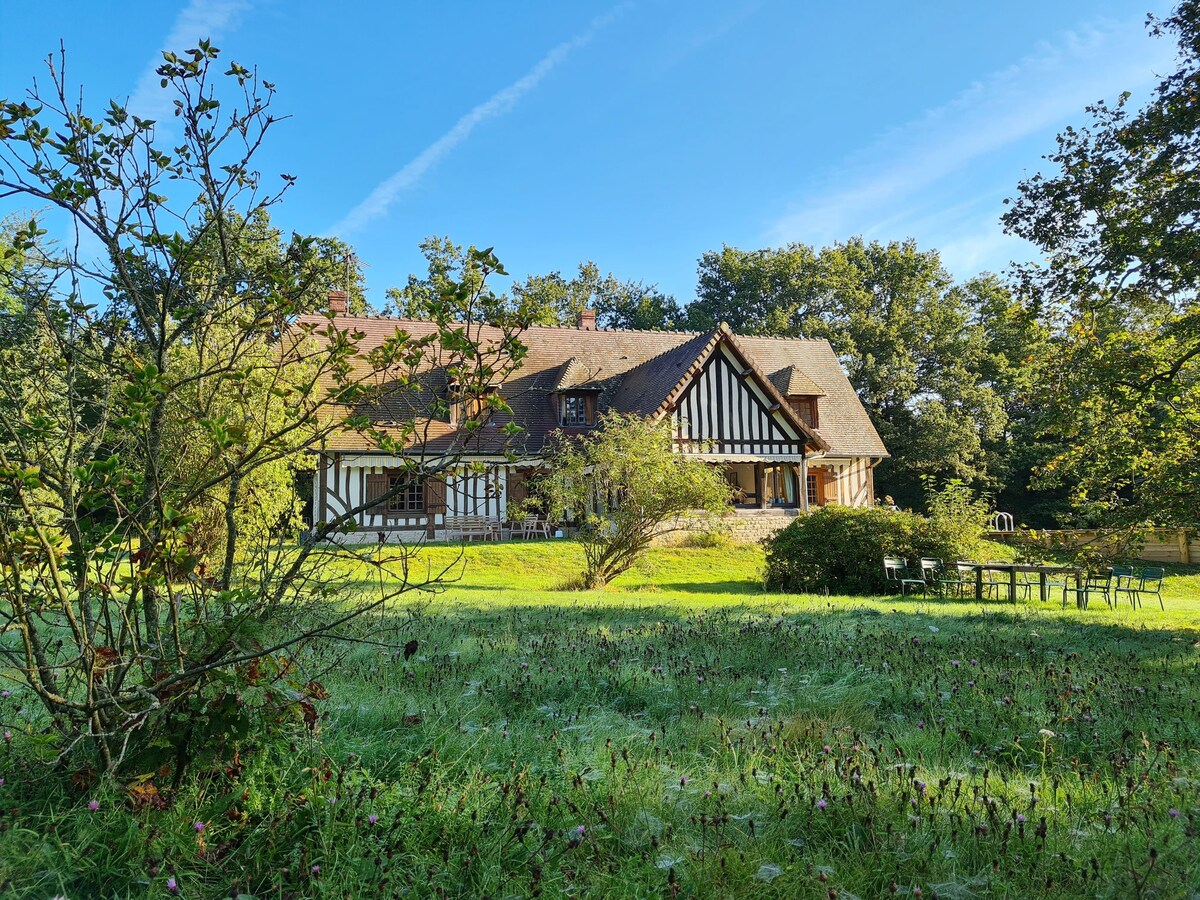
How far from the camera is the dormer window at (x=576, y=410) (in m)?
27.3

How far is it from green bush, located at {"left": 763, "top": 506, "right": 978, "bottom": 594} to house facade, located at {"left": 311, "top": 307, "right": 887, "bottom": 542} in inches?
235

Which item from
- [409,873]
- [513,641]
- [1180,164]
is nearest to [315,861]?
[409,873]

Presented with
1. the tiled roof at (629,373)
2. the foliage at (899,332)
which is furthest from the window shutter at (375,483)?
the foliage at (899,332)

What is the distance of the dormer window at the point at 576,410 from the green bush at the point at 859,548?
12.5 metres

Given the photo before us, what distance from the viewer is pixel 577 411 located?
27516 millimetres

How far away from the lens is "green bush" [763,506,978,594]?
15266mm

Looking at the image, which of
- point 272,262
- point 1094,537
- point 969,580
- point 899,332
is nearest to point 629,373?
point 969,580

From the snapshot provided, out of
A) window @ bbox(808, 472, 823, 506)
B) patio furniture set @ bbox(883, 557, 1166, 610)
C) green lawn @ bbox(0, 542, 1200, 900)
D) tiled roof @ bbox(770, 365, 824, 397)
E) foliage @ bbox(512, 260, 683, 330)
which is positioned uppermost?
foliage @ bbox(512, 260, 683, 330)

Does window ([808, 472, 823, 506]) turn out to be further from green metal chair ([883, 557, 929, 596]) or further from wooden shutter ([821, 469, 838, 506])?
green metal chair ([883, 557, 929, 596])

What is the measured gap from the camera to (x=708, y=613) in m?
9.05

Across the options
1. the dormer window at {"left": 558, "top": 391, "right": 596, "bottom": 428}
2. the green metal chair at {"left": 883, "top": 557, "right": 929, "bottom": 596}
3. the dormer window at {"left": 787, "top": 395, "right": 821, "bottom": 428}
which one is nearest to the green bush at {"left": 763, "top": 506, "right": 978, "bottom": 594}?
the green metal chair at {"left": 883, "top": 557, "right": 929, "bottom": 596}

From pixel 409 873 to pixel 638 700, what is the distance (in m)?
2.38

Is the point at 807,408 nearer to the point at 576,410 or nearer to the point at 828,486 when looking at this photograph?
the point at 828,486

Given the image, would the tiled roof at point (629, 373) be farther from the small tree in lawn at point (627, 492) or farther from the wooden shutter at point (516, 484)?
the small tree in lawn at point (627, 492)
